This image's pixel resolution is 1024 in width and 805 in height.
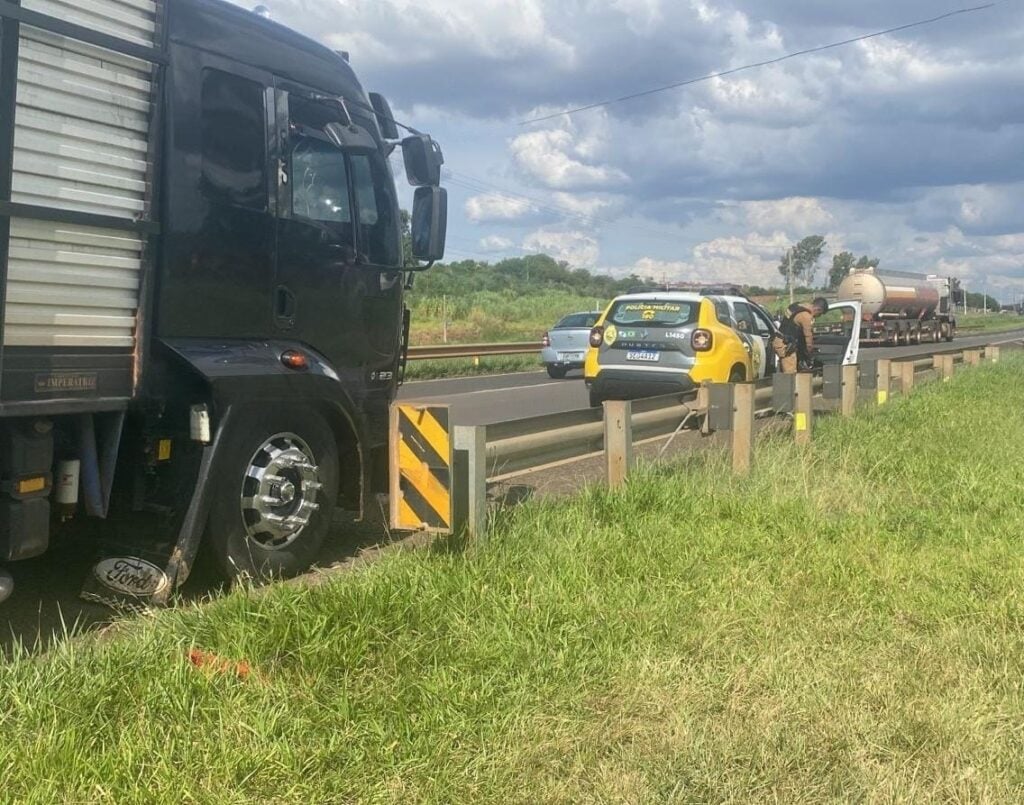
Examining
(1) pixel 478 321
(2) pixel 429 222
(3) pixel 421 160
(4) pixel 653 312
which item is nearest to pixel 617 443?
(2) pixel 429 222

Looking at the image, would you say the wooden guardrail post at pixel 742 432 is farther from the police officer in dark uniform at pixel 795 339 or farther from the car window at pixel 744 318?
the police officer in dark uniform at pixel 795 339

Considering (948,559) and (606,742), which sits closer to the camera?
(606,742)

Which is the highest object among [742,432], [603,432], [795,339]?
[795,339]

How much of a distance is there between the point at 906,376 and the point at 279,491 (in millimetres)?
12211

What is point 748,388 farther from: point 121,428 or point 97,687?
point 97,687

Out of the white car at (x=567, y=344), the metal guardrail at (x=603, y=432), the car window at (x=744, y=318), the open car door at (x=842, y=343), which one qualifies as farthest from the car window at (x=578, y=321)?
the metal guardrail at (x=603, y=432)

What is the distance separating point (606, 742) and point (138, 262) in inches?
113

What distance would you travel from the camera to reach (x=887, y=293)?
4425 cm

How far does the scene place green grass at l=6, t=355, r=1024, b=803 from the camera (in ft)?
9.95

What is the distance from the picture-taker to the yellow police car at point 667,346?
36.2 feet

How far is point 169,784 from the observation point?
2.87 meters

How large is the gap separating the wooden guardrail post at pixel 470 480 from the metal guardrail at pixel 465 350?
18.1 meters

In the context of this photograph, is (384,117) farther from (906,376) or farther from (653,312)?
(906,376)

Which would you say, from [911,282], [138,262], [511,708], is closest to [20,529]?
[138,262]
